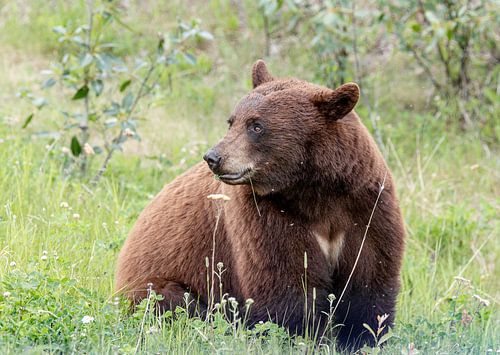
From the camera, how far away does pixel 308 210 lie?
441cm

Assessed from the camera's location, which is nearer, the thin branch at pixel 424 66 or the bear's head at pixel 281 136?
the bear's head at pixel 281 136

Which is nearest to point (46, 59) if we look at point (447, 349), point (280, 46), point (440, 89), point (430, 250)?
point (280, 46)

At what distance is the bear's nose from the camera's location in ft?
13.8

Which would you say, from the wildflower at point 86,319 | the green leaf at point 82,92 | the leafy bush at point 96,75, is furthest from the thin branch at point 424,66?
the wildflower at point 86,319

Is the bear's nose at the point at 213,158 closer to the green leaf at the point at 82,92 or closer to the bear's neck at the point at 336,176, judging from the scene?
the bear's neck at the point at 336,176

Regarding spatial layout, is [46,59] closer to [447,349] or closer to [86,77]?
[86,77]

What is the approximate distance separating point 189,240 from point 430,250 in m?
2.65

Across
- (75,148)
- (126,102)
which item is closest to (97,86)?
(126,102)

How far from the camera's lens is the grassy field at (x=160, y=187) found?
4.18 metres

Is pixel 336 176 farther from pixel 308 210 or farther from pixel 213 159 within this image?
pixel 213 159

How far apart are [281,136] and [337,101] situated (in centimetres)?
35

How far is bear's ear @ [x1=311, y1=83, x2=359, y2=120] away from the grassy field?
3.78 ft

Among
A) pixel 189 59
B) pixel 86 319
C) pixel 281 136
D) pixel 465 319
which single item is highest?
pixel 189 59

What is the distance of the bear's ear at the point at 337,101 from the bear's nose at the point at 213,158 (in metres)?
0.61
